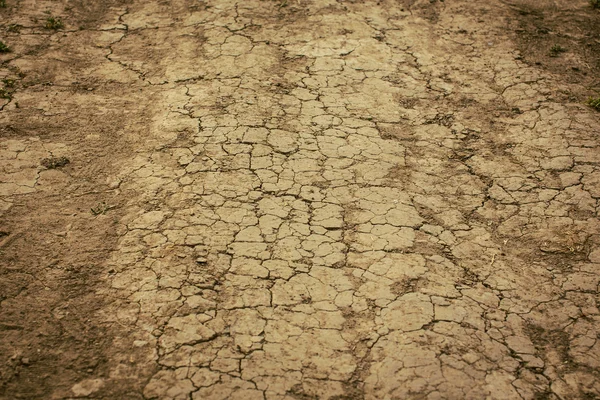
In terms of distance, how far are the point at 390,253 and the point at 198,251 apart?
126 centimetres

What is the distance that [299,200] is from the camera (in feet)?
11.9

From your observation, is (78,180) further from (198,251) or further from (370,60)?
(370,60)

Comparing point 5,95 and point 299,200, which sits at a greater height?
point 5,95

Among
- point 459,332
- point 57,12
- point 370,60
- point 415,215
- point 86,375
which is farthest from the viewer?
point 57,12

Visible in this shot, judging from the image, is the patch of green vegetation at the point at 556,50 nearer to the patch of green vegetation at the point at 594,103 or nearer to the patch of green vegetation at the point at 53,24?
the patch of green vegetation at the point at 594,103

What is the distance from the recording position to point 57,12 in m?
5.41

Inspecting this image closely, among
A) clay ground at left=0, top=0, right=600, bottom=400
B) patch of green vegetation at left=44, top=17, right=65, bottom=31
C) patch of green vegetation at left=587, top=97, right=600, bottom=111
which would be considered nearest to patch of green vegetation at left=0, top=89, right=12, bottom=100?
clay ground at left=0, top=0, right=600, bottom=400

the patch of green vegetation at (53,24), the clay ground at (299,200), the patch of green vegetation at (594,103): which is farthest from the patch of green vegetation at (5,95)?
the patch of green vegetation at (594,103)

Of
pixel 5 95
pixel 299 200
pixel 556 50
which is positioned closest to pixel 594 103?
pixel 556 50

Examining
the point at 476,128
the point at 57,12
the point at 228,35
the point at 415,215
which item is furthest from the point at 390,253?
the point at 57,12

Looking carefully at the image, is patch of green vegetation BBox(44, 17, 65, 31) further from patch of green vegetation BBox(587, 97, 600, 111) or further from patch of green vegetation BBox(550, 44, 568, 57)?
patch of green vegetation BBox(587, 97, 600, 111)

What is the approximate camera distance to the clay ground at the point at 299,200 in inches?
108

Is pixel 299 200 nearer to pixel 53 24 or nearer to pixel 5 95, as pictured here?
pixel 5 95

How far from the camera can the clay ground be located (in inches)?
108
